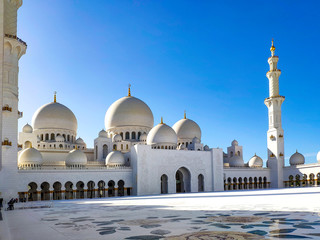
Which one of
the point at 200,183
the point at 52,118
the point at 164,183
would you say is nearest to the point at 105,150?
the point at 52,118

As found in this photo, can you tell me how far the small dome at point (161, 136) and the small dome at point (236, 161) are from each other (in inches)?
403

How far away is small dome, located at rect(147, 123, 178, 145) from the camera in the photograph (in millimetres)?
36250

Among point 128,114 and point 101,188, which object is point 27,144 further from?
point 128,114

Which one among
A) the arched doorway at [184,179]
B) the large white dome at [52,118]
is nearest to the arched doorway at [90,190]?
the large white dome at [52,118]

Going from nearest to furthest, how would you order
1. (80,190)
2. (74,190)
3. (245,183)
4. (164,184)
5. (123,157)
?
(74,190)
(80,190)
(123,157)
(164,184)
(245,183)

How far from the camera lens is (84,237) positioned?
6348 millimetres

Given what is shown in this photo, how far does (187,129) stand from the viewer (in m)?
43.6

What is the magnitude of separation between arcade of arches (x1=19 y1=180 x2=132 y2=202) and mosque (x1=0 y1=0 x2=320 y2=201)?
84 mm

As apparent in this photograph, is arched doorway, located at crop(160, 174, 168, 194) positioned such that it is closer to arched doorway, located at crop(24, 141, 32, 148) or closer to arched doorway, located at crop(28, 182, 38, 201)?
arched doorway, located at crop(28, 182, 38, 201)

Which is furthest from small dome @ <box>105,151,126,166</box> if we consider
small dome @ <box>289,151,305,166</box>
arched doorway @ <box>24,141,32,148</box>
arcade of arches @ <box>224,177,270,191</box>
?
small dome @ <box>289,151,305,166</box>

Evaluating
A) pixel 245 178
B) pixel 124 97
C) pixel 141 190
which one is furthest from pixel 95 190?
pixel 245 178

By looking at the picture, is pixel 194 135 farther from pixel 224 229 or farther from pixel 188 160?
pixel 224 229

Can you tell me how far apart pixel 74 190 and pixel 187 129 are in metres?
19.1

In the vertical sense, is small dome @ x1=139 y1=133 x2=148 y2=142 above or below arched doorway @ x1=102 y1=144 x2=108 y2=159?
above
